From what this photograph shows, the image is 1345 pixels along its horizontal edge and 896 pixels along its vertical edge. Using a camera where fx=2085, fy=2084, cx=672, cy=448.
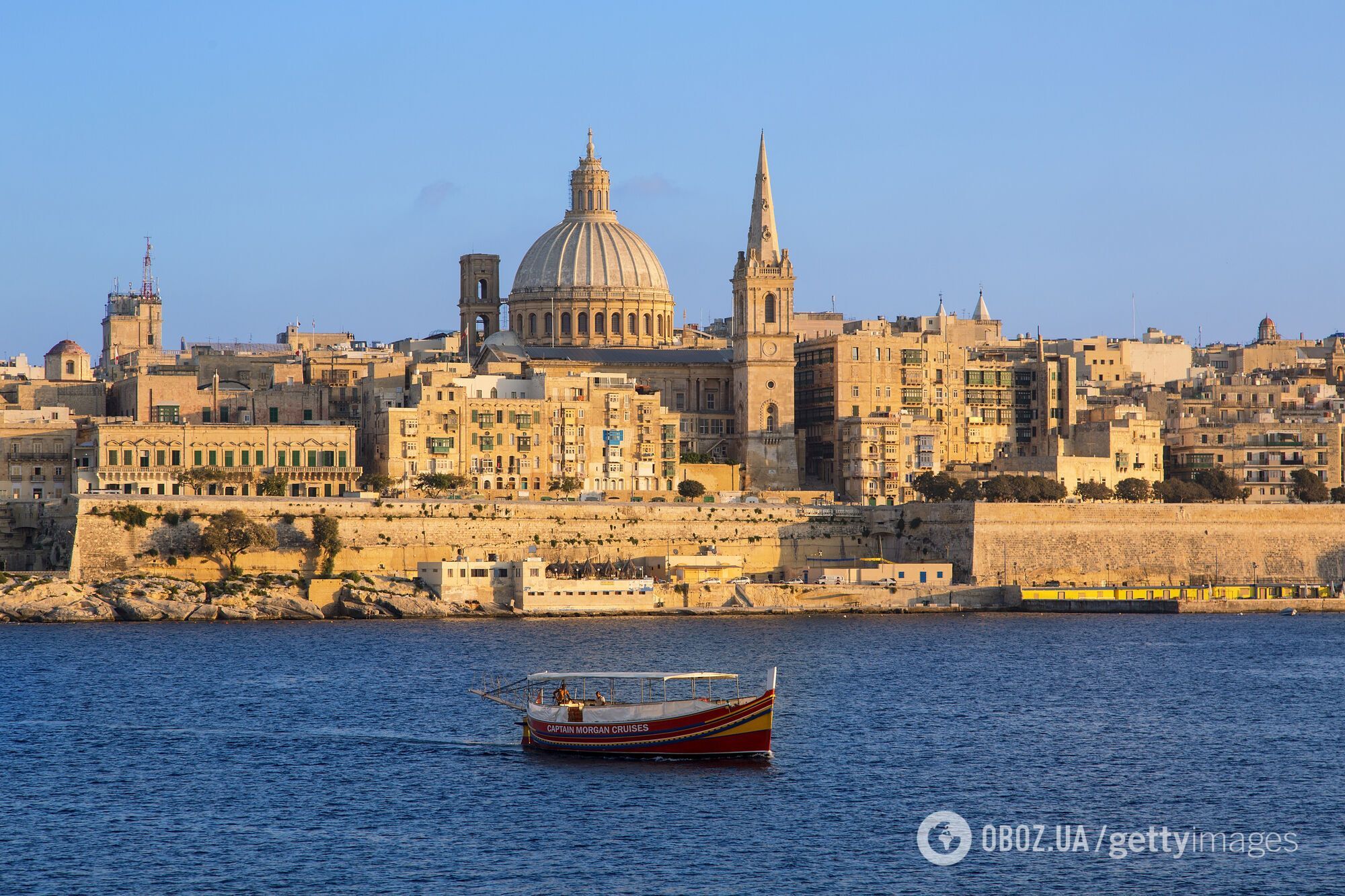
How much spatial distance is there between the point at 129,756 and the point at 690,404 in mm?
52185

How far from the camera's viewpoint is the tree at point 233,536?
6381 centimetres

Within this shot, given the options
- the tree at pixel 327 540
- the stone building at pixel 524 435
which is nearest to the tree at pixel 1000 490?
the stone building at pixel 524 435

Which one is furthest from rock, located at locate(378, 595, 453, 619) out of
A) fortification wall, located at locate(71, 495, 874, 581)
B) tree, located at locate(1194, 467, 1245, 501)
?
tree, located at locate(1194, 467, 1245, 501)

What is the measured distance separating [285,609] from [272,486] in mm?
8437

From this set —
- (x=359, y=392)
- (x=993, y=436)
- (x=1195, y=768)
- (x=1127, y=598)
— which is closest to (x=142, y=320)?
(x=359, y=392)

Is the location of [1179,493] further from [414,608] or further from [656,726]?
[656,726]

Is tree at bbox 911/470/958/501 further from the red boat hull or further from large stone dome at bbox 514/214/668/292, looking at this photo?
the red boat hull

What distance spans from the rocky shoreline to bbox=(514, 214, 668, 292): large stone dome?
28.7 meters

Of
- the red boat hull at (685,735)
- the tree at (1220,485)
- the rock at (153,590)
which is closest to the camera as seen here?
the red boat hull at (685,735)

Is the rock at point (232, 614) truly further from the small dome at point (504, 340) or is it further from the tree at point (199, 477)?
the small dome at point (504, 340)

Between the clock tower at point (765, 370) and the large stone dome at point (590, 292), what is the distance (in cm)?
657

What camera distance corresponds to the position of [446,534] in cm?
6888

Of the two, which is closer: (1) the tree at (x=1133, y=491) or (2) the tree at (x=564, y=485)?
(2) the tree at (x=564, y=485)

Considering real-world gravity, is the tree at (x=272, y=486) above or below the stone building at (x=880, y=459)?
below
